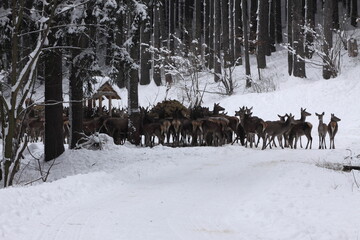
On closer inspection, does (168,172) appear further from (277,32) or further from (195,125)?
(277,32)

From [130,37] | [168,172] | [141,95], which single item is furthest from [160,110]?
[141,95]

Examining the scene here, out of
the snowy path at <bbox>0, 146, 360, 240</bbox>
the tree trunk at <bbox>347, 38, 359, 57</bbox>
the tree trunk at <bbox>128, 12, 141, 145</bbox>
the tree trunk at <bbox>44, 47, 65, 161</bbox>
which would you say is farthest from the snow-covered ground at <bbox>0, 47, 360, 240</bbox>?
the tree trunk at <bbox>347, 38, 359, 57</bbox>

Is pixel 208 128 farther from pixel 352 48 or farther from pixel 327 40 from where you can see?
pixel 352 48

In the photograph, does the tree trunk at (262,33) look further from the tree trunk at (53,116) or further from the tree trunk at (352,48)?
the tree trunk at (53,116)

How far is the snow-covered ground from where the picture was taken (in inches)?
207

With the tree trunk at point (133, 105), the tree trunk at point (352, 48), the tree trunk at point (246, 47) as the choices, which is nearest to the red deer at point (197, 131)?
the tree trunk at point (133, 105)

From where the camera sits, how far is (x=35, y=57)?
7.54 meters

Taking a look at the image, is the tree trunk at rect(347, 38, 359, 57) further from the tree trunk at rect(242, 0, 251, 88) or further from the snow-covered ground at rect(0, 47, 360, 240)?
the snow-covered ground at rect(0, 47, 360, 240)

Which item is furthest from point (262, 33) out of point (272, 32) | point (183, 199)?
point (183, 199)

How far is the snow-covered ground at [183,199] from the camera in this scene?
5250 mm

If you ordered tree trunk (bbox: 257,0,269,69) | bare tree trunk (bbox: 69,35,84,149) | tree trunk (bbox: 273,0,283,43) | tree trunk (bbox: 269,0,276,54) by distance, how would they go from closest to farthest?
bare tree trunk (bbox: 69,35,84,149)
tree trunk (bbox: 257,0,269,69)
tree trunk (bbox: 269,0,276,54)
tree trunk (bbox: 273,0,283,43)

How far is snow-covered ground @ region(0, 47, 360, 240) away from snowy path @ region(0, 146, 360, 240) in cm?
1

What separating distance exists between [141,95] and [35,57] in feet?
94.8

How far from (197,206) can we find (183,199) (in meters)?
0.56
